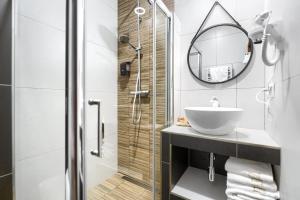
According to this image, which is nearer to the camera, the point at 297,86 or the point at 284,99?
the point at 297,86

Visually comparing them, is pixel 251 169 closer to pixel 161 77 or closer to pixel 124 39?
pixel 161 77

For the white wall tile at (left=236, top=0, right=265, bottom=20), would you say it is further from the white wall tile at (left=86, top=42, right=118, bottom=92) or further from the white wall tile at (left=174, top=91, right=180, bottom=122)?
the white wall tile at (left=86, top=42, right=118, bottom=92)

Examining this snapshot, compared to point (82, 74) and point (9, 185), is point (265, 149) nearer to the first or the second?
point (82, 74)

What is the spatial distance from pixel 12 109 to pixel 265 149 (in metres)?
1.47

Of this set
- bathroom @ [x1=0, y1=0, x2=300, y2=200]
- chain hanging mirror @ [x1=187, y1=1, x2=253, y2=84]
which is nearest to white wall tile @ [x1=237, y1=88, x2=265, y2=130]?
bathroom @ [x1=0, y1=0, x2=300, y2=200]

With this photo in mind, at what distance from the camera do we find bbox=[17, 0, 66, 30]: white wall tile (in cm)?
91

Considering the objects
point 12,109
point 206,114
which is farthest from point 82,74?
point 206,114

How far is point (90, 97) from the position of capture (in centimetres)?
84

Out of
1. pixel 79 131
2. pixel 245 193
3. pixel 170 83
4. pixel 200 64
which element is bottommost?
pixel 245 193

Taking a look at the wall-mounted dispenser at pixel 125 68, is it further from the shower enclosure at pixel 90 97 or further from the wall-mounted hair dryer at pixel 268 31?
the wall-mounted hair dryer at pixel 268 31

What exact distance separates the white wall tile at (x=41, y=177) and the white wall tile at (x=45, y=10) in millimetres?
926

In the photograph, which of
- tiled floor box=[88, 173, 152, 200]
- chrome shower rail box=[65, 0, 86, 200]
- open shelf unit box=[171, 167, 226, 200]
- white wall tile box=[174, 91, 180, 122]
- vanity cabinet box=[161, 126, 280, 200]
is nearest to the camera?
chrome shower rail box=[65, 0, 86, 200]

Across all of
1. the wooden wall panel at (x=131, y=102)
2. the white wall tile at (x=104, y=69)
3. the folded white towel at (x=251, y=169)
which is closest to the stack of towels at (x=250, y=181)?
the folded white towel at (x=251, y=169)

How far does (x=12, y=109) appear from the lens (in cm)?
86
